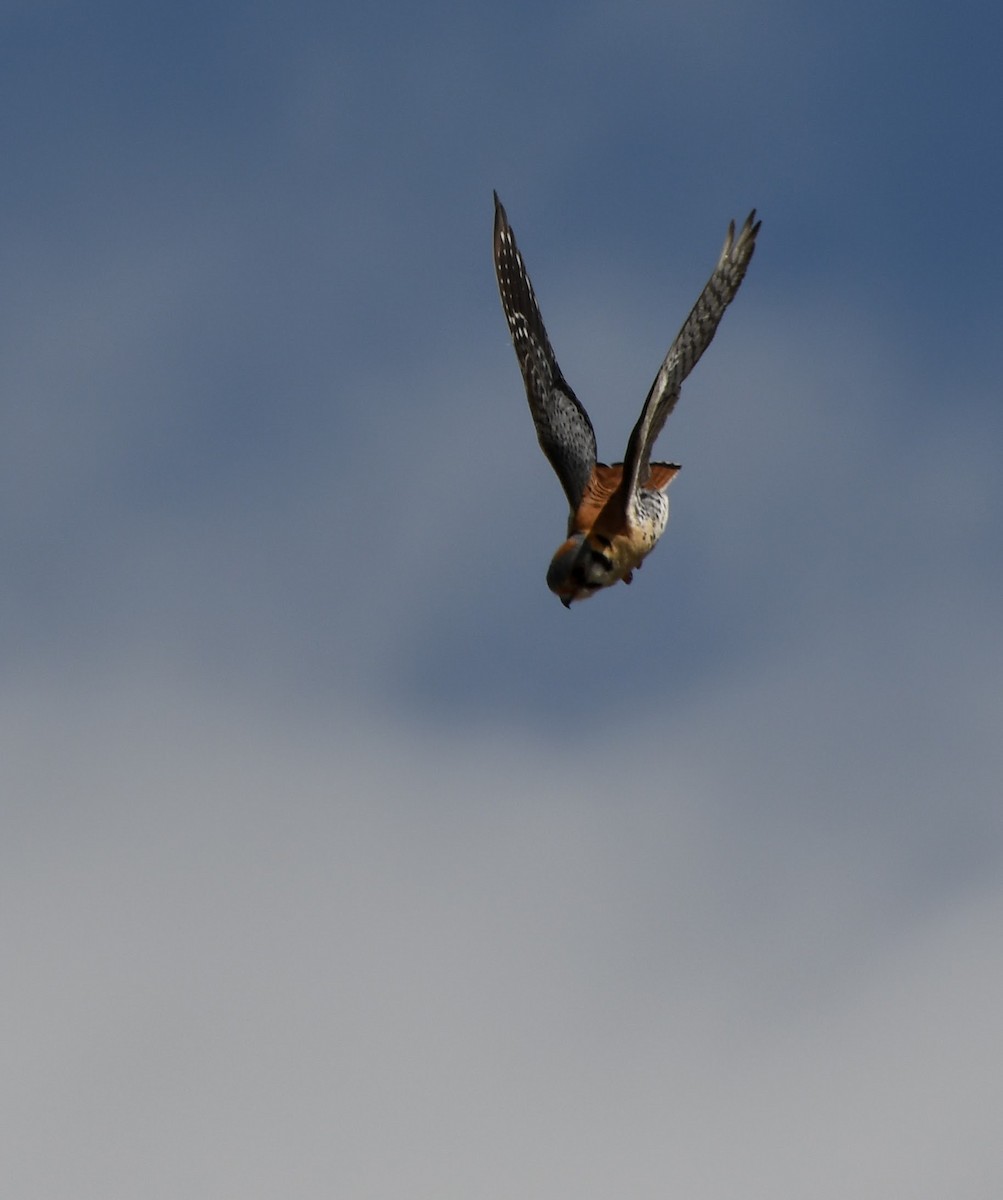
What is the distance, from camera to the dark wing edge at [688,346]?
22.2 metres

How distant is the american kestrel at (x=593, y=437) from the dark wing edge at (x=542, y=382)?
0.02m

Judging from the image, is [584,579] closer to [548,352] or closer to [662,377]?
[662,377]

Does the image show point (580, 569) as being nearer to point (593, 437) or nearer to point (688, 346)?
point (688, 346)

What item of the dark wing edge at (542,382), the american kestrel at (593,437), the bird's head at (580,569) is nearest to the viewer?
the bird's head at (580,569)

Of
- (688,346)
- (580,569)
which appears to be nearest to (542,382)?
(688,346)

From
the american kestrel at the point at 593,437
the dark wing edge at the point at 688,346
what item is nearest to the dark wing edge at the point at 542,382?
the american kestrel at the point at 593,437

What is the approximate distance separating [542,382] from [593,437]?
138 cm

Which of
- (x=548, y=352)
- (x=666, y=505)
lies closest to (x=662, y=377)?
(x=666, y=505)

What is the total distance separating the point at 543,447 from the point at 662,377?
2.84 m

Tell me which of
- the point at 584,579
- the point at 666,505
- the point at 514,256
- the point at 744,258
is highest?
the point at 514,256

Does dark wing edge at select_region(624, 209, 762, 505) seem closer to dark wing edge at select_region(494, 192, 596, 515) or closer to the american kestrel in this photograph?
the american kestrel

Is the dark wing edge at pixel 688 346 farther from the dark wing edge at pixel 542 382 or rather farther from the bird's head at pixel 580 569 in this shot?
the dark wing edge at pixel 542 382

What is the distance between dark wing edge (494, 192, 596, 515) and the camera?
25.4 meters

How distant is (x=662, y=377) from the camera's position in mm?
23344
